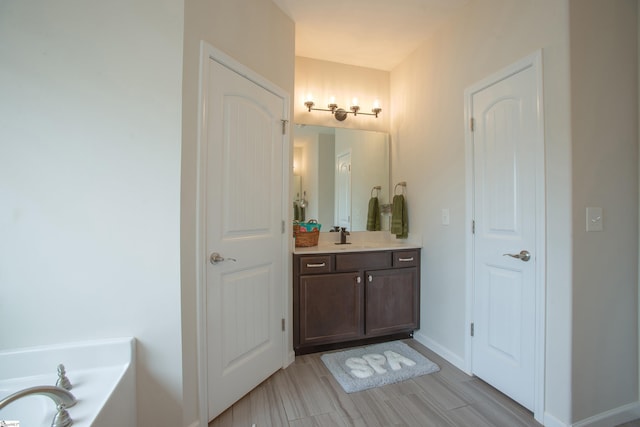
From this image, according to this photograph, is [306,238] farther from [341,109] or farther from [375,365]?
[341,109]

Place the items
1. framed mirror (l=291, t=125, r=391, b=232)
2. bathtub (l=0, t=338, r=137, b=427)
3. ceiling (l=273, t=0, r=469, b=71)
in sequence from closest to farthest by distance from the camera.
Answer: bathtub (l=0, t=338, r=137, b=427), ceiling (l=273, t=0, r=469, b=71), framed mirror (l=291, t=125, r=391, b=232)

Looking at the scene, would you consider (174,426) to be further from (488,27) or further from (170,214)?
(488,27)

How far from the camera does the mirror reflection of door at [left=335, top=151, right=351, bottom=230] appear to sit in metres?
2.81

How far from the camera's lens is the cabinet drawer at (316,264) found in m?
2.17

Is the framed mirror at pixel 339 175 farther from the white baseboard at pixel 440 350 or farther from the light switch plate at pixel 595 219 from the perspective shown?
the light switch plate at pixel 595 219

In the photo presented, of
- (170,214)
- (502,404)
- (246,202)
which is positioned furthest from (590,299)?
(170,214)

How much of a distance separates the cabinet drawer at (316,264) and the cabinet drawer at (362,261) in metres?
0.08

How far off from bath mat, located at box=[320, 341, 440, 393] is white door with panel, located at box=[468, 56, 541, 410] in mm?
420

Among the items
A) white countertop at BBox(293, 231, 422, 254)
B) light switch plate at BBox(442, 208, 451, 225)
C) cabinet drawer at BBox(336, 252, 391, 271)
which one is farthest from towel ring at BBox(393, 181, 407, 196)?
cabinet drawer at BBox(336, 252, 391, 271)

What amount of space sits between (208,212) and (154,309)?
53cm

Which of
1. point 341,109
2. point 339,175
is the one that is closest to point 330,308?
point 339,175

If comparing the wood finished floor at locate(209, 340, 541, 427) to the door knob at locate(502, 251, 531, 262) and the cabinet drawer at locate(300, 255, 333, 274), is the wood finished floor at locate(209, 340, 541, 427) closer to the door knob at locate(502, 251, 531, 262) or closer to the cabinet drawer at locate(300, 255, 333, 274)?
the cabinet drawer at locate(300, 255, 333, 274)

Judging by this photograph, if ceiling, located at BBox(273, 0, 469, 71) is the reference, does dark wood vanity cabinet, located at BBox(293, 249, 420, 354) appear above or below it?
below

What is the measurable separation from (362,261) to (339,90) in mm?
1797
